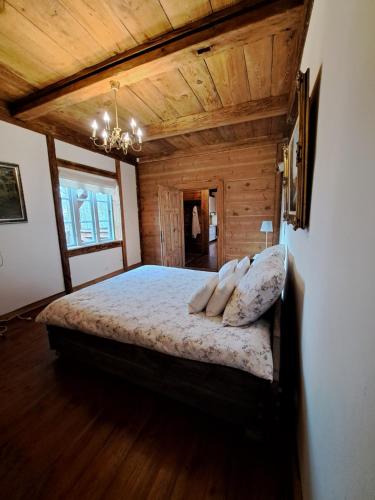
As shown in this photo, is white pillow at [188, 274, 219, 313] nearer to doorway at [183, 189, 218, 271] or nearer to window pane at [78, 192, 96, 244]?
window pane at [78, 192, 96, 244]

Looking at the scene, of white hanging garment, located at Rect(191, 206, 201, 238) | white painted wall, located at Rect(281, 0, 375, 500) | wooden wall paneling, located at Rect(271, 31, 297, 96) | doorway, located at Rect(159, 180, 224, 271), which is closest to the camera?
white painted wall, located at Rect(281, 0, 375, 500)

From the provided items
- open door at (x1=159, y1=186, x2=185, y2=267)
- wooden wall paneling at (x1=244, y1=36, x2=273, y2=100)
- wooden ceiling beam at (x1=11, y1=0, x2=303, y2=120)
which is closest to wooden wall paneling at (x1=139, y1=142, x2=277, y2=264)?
open door at (x1=159, y1=186, x2=185, y2=267)

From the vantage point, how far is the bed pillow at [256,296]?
4.27 ft

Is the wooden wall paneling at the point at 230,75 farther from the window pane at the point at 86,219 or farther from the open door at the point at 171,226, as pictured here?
the window pane at the point at 86,219

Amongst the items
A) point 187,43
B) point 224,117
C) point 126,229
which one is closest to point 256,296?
point 187,43

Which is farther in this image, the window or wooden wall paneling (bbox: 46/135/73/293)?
the window

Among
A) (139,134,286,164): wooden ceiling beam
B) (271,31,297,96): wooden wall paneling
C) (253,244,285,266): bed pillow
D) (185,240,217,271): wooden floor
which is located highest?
(271,31,297,96): wooden wall paneling

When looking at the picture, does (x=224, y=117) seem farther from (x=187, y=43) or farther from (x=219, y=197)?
(x=219, y=197)

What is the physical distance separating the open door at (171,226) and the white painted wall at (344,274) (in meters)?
3.87

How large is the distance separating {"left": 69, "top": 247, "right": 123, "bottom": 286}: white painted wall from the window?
0.26 m

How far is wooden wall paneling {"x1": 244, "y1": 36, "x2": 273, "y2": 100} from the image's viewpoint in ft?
5.92

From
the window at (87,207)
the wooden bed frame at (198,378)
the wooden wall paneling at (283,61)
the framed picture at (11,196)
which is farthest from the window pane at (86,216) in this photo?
the wooden wall paneling at (283,61)

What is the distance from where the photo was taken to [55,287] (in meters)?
3.36

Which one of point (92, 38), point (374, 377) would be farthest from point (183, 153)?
point (374, 377)
